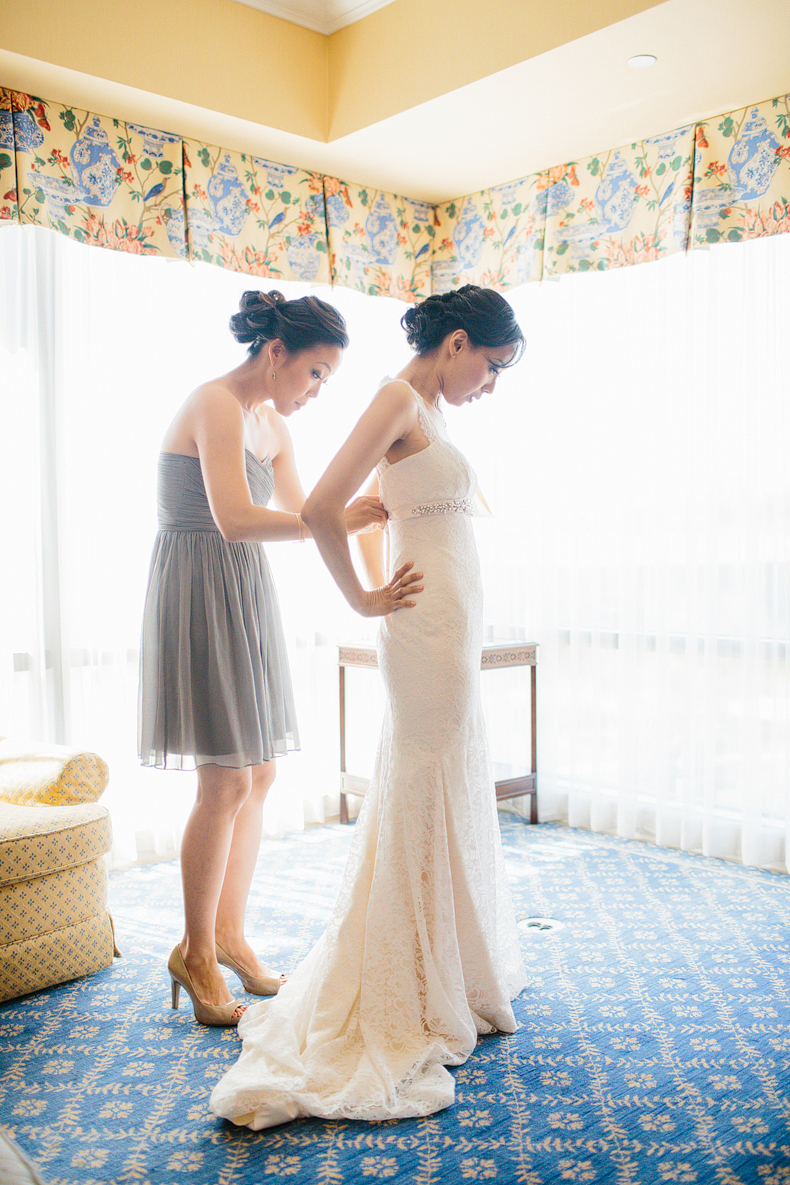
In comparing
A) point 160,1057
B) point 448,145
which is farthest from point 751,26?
point 160,1057

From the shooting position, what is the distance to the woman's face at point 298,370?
226 cm

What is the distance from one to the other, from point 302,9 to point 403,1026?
3230mm

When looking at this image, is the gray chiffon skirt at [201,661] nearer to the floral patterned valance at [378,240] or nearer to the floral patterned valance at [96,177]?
the floral patterned valance at [96,177]

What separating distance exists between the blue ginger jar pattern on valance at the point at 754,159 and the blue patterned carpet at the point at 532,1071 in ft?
7.65

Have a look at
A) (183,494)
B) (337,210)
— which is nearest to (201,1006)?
(183,494)

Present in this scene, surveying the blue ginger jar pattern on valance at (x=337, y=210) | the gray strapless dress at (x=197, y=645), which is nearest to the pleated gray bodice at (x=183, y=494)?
the gray strapless dress at (x=197, y=645)

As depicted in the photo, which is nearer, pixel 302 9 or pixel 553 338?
pixel 302 9

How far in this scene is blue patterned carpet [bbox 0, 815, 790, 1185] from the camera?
1.66 metres

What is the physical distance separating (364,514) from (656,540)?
1.83 meters

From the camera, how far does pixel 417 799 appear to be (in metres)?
2.05

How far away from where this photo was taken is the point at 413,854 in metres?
2.03

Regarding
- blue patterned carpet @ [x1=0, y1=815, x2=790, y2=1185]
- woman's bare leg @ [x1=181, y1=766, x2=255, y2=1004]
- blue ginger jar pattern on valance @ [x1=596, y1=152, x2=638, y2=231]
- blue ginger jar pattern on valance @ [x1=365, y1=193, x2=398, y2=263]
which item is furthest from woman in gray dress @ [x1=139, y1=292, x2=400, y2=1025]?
blue ginger jar pattern on valance @ [x1=365, y1=193, x2=398, y2=263]

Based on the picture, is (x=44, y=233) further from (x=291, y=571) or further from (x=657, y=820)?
(x=657, y=820)

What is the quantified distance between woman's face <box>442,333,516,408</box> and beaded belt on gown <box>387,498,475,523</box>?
252 millimetres
